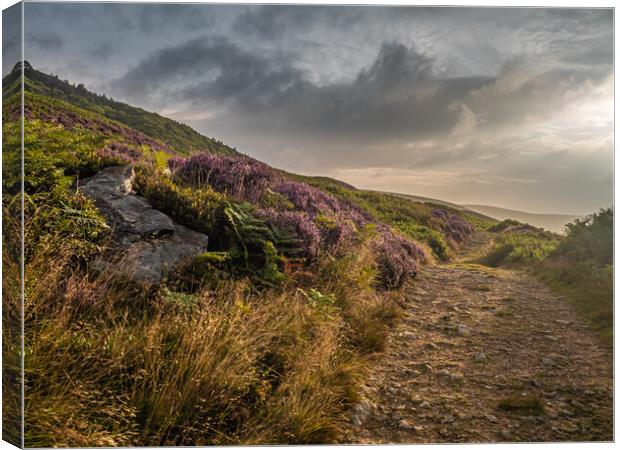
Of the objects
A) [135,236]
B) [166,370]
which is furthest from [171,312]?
[135,236]

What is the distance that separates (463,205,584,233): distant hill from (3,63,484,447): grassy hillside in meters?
0.45

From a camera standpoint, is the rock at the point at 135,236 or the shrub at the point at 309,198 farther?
the shrub at the point at 309,198

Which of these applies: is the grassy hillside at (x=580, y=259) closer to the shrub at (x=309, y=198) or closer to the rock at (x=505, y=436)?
the rock at (x=505, y=436)

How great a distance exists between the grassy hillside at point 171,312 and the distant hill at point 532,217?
1.48ft

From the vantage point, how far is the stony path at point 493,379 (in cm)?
395

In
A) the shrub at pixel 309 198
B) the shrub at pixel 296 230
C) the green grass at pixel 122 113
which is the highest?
the green grass at pixel 122 113

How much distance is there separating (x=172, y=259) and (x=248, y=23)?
9.53 ft

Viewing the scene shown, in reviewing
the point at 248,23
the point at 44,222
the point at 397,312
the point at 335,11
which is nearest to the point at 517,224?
the point at 397,312

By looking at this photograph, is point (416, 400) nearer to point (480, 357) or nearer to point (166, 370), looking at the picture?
point (480, 357)

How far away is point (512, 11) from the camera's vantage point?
497cm

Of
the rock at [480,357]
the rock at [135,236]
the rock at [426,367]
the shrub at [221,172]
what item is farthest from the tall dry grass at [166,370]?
the shrub at [221,172]

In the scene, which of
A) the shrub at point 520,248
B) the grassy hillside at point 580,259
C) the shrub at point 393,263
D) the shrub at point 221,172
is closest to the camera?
the grassy hillside at point 580,259

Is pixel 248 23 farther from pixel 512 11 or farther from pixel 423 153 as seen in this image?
pixel 512 11

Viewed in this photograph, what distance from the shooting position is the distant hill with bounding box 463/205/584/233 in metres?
5.46
